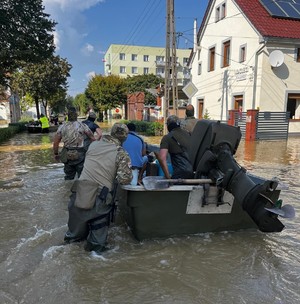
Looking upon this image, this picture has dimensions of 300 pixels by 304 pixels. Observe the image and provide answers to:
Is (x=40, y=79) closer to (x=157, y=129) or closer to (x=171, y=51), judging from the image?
(x=157, y=129)

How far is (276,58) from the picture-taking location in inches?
663

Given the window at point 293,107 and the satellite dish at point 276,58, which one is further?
the window at point 293,107

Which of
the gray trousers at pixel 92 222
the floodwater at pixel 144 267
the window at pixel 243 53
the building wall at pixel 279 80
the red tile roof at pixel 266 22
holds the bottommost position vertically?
the floodwater at pixel 144 267

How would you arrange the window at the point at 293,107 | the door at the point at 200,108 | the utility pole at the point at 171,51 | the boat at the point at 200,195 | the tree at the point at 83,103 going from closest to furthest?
1. the boat at the point at 200,195
2. the utility pole at the point at 171,51
3. the window at the point at 293,107
4. the door at the point at 200,108
5. the tree at the point at 83,103

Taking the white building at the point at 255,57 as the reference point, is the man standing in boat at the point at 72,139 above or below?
below

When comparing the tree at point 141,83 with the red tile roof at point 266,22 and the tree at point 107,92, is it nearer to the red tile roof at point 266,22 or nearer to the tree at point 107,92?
the tree at point 107,92

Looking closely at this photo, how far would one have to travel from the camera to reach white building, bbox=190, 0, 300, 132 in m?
17.4

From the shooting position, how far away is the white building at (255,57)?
17375 mm

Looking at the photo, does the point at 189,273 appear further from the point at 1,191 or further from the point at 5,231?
the point at 1,191

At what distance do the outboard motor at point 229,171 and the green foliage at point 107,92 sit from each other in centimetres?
4184

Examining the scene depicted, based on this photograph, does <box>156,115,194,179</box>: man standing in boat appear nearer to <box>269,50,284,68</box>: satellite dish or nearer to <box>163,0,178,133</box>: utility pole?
<box>163,0,178,133</box>: utility pole

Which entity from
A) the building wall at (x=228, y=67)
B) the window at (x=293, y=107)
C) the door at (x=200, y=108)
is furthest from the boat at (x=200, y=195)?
the door at (x=200, y=108)

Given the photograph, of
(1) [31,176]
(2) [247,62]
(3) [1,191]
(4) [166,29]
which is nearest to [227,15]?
(2) [247,62]

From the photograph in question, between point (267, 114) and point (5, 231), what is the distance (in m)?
15.1
